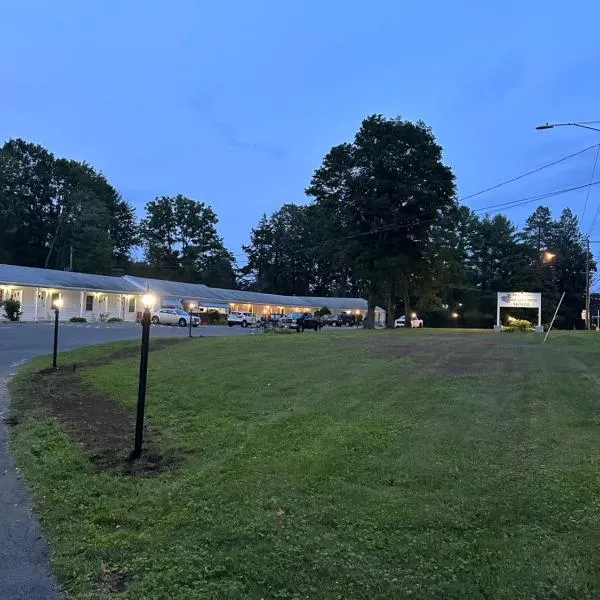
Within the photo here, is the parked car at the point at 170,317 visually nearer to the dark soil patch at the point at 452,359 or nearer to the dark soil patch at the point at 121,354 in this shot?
the dark soil patch at the point at 121,354

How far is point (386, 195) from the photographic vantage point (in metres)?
40.2

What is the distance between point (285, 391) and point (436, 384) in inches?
97.6

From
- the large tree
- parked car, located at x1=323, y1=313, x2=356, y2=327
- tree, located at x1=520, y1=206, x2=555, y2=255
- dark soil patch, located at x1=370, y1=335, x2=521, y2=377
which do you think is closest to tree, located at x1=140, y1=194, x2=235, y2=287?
the large tree

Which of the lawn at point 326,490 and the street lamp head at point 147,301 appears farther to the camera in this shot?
the street lamp head at point 147,301

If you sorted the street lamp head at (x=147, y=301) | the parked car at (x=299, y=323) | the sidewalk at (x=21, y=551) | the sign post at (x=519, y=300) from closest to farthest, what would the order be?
the sidewalk at (x=21, y=551)
the street lamp head at (x=147, y=301)
the parked car at (x=299, y=323)
the sign post at (x=519, y=300)

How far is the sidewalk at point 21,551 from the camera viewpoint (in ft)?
10.5

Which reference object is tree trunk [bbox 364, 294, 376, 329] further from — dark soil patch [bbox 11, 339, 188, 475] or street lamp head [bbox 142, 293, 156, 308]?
street lamp head [bbox 142, 293, 156, 308]

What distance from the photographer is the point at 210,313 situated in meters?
51.3

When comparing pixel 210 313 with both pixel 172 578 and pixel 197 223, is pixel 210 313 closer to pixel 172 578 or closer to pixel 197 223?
pixel 197 223

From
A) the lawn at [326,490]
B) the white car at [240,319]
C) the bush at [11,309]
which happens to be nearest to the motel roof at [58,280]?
the bush at [11,309]

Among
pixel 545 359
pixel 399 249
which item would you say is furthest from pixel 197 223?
pixel 545 359

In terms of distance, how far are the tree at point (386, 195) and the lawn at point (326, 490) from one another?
1273 inches

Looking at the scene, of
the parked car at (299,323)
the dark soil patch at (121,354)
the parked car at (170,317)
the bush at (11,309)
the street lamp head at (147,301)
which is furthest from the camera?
the parked car at (170,317)

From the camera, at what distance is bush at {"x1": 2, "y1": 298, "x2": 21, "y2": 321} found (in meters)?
34.8
